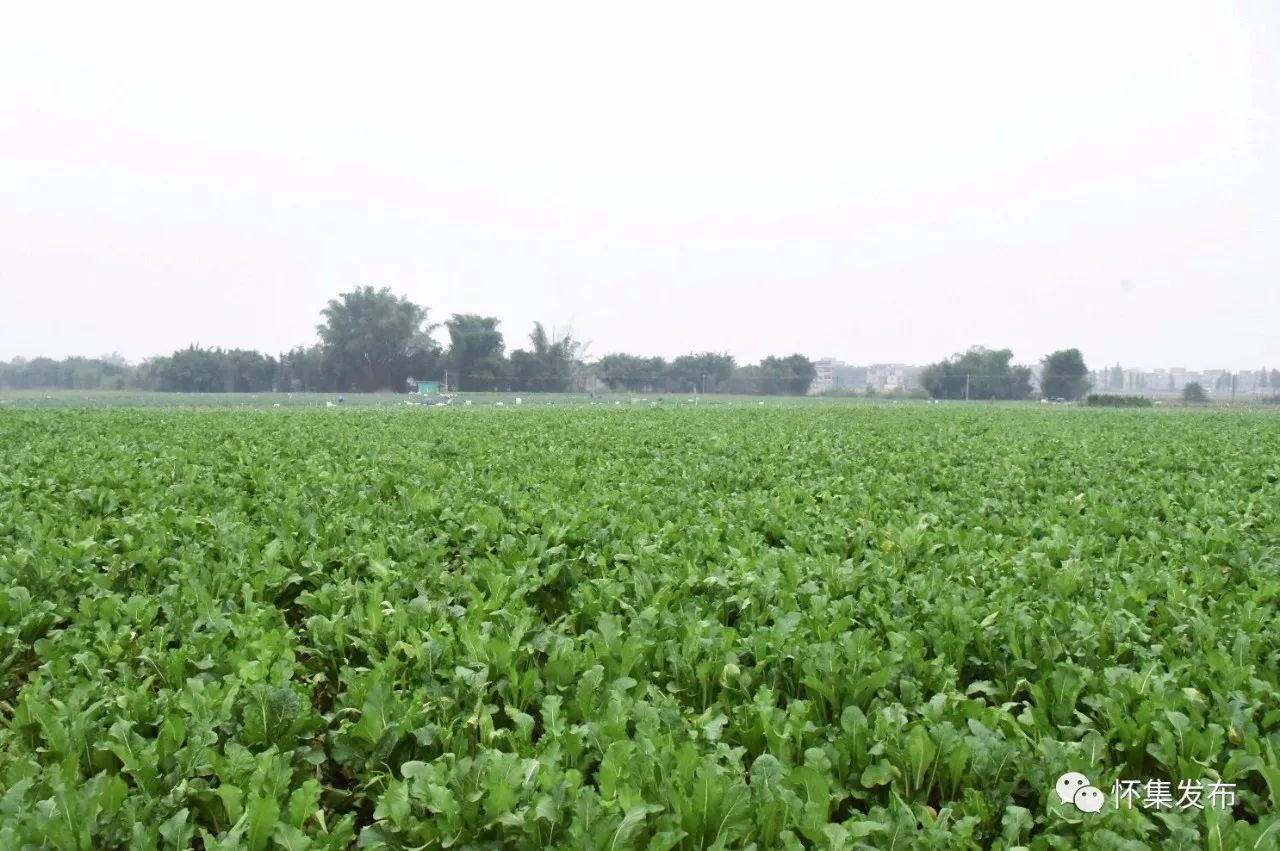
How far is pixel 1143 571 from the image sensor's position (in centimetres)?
436

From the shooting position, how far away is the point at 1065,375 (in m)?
72.8

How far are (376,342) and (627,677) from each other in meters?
68.6

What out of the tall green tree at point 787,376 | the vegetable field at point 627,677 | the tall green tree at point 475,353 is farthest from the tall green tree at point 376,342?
the vegetable field at point 627,677

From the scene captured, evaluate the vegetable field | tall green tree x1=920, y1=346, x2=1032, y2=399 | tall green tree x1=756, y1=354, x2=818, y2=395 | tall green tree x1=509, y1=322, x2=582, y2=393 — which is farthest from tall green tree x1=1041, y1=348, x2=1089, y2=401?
the vegetable field

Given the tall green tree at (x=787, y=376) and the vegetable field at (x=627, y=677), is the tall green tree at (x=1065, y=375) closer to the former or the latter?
the tall green tree at (x=787, y=376)

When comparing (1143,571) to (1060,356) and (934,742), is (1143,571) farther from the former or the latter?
(1060,356)

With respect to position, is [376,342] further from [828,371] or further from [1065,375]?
[828,371]

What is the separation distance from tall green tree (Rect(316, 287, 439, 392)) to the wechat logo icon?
68.2 metres

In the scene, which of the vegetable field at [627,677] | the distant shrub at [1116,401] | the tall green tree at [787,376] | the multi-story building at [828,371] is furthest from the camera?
the multi-story building at [828,371]

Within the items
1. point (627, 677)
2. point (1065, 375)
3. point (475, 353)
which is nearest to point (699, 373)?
point (475, 353)

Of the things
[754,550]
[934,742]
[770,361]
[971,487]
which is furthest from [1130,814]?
[770,361]

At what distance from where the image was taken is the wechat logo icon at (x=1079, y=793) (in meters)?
2.14

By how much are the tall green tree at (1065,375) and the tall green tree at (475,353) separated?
47.3 m

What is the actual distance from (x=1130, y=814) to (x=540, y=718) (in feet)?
5.99
